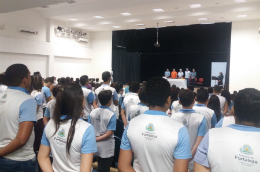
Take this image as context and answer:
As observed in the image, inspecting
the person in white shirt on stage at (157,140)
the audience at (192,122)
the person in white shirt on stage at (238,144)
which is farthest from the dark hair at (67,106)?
the audience at (192,122)

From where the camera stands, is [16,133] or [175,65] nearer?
[16,133]

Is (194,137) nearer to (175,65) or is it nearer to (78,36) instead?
(78,36)

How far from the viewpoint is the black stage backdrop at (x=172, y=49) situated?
13.9m

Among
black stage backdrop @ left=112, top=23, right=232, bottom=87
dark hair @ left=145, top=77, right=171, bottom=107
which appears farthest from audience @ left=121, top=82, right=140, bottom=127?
black stage backdrop @ left=112, top=23, right=232, bottom=87

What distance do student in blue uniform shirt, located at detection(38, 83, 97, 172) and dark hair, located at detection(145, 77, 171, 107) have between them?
443mm

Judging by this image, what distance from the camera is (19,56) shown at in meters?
10.9

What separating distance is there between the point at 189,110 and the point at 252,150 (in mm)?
1154

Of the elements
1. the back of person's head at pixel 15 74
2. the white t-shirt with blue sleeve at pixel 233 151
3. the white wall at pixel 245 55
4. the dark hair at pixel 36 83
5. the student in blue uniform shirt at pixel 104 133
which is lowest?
the student in blue uniform shirt at pixel 104 133

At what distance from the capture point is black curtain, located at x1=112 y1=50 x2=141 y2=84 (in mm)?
16134

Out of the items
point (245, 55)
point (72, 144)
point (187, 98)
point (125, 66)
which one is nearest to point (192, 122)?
point (187, 98)

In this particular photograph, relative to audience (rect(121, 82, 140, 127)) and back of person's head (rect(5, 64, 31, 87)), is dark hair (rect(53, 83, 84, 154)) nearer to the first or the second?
back of person's head (rect(5, 64, 31, 87))

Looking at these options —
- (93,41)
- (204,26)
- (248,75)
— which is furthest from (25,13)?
(248,75)

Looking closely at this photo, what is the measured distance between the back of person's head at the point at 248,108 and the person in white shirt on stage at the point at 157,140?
338 mm

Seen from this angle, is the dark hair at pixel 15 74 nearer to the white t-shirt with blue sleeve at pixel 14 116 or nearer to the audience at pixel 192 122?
the white t-shirt with blue sleeve at pixel 14 116
